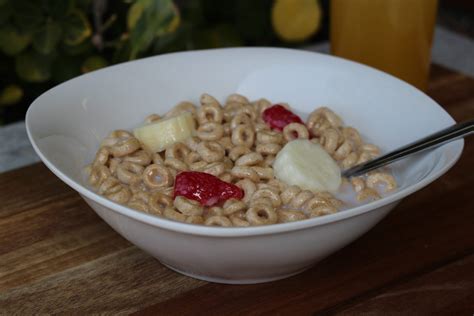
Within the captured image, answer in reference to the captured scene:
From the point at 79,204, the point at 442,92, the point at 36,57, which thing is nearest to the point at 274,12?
the point at 442,92

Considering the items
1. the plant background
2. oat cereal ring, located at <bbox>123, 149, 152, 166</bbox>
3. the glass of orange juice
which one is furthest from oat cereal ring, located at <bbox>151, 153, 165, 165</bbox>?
the glass of orange juice

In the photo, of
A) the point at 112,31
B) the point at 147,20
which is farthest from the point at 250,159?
the point at 112,31

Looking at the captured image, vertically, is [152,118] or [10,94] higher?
[152,118]

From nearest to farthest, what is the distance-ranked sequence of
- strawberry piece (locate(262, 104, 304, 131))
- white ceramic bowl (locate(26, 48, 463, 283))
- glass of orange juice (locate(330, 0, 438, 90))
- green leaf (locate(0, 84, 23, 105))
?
white ceramic bowl (locate(26, 48, 463, 283)) < strawberry piece (locate(262, 104, 304, 131)) < glass of orange juice (locate(330, 0, 438, 90)) < green leaf (locate(0, 84, 23, 105))

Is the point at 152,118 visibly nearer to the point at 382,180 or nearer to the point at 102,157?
the point at 102,157

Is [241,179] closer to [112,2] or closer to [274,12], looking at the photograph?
[274,12]

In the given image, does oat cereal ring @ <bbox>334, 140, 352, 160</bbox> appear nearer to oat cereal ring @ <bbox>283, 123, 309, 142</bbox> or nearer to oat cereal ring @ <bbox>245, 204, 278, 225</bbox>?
oat cereal ring @ <bbox>283, 123, 309, 142</bbox>
